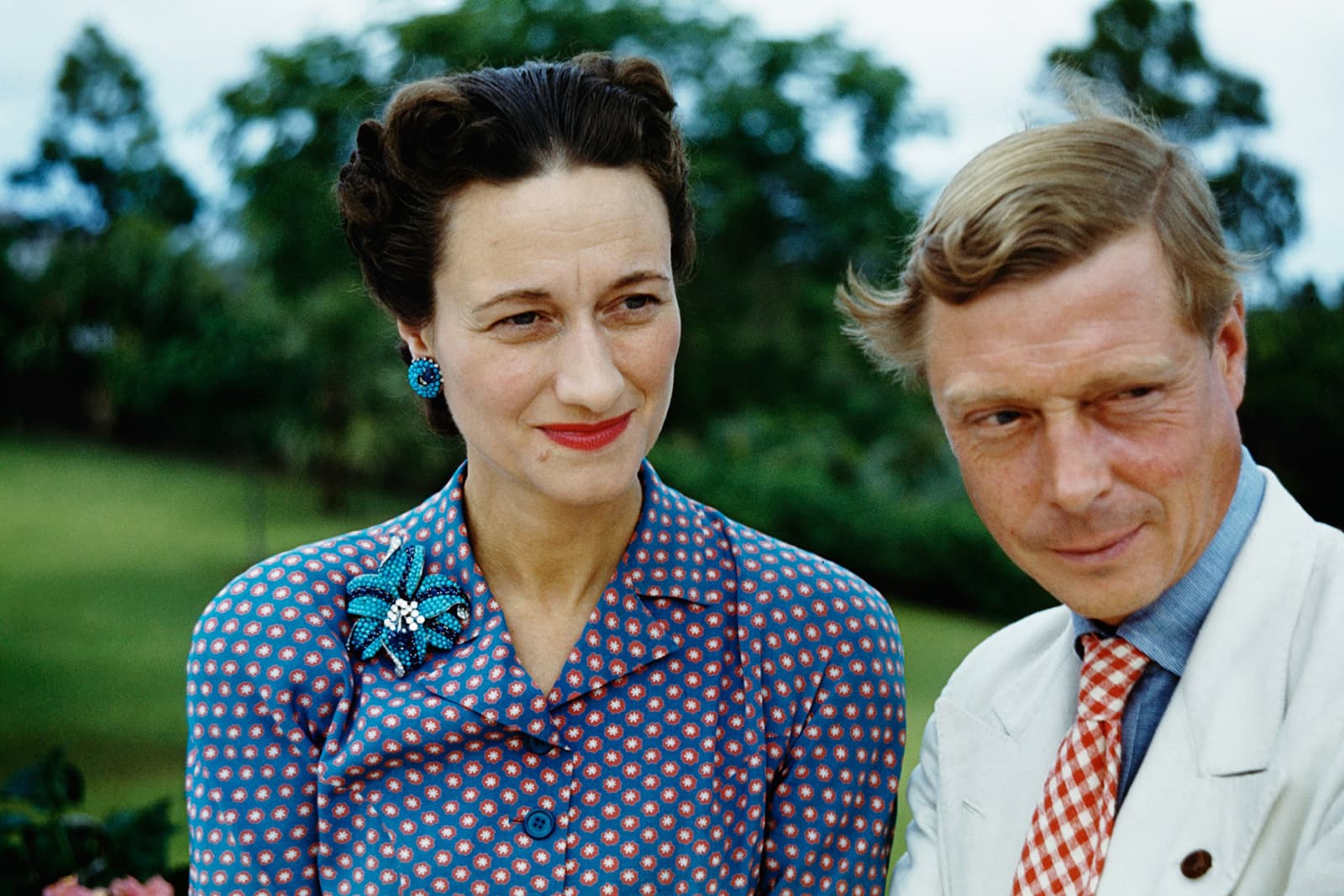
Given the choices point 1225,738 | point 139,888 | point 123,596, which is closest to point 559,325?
point 1225,738

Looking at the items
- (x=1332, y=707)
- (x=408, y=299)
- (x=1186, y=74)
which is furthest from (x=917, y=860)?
(x=1186, y=74)

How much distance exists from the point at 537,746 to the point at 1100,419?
1.10 m

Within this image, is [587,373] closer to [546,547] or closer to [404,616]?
[546,547]

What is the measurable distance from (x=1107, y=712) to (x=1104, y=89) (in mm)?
1060

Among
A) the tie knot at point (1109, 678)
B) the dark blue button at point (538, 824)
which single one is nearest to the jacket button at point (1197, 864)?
the tie knot at point (1109, 678)

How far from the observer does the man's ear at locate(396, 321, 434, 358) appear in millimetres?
2547

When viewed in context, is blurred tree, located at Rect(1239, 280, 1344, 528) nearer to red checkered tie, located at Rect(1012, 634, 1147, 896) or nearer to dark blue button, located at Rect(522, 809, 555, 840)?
red checkered tie, located at Rect(1012, 634, 1147, 896)

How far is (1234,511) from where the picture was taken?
2.10 meters

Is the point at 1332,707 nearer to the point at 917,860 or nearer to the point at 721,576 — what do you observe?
the point at 917,860

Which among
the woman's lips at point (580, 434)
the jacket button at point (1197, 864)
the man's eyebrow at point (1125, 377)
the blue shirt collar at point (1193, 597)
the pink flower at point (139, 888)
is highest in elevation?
the woman's lips at point (580, 434)

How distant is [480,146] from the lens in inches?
93.6

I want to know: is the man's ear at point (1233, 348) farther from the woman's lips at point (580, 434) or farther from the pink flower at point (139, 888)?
the pink flower at point (139, 888)

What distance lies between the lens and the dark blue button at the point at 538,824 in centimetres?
235

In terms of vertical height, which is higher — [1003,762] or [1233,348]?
[1233,348]
